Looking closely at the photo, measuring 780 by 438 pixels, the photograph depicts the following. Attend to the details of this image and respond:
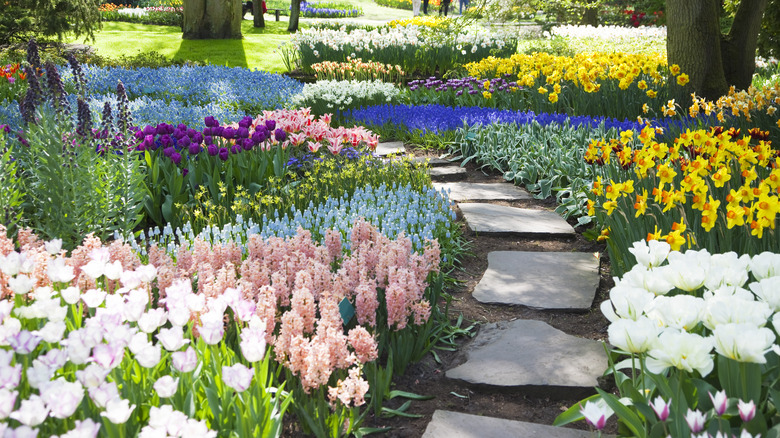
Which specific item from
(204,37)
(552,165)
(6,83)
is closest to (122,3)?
(204,37)

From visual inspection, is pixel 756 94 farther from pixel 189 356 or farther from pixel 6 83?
pixel 6 83

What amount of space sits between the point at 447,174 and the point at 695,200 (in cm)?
331

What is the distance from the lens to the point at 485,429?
86.7 inches

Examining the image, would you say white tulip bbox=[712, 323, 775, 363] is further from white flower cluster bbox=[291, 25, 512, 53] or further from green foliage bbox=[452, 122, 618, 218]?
white flower cluster bbox=[291, 25, 512, 53]

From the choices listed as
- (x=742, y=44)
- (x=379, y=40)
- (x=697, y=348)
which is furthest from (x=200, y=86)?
(x=697, y=348)

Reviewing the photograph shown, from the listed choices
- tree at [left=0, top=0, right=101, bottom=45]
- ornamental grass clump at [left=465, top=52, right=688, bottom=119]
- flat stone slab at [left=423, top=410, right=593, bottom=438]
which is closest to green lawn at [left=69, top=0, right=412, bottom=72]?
tree at [left=0, top=0, right=101, bottom=45]

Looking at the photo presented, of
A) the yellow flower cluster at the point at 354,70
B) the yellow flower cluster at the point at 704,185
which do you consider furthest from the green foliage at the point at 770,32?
the yellow flower cluster at the point at 704,185

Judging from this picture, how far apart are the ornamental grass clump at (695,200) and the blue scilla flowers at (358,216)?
0.95 metres

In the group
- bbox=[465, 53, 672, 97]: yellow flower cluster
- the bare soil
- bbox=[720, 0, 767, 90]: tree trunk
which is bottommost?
the bare soil

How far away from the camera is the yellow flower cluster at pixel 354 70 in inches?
428

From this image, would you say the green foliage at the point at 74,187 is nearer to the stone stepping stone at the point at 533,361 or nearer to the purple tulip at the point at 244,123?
the purple tulip at the point at 244,123

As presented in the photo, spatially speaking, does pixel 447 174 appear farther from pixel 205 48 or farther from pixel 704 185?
pixel 205 48

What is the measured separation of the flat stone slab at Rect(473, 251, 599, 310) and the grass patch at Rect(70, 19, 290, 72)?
11.5m

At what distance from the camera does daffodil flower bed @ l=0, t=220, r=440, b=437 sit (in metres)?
1.50
